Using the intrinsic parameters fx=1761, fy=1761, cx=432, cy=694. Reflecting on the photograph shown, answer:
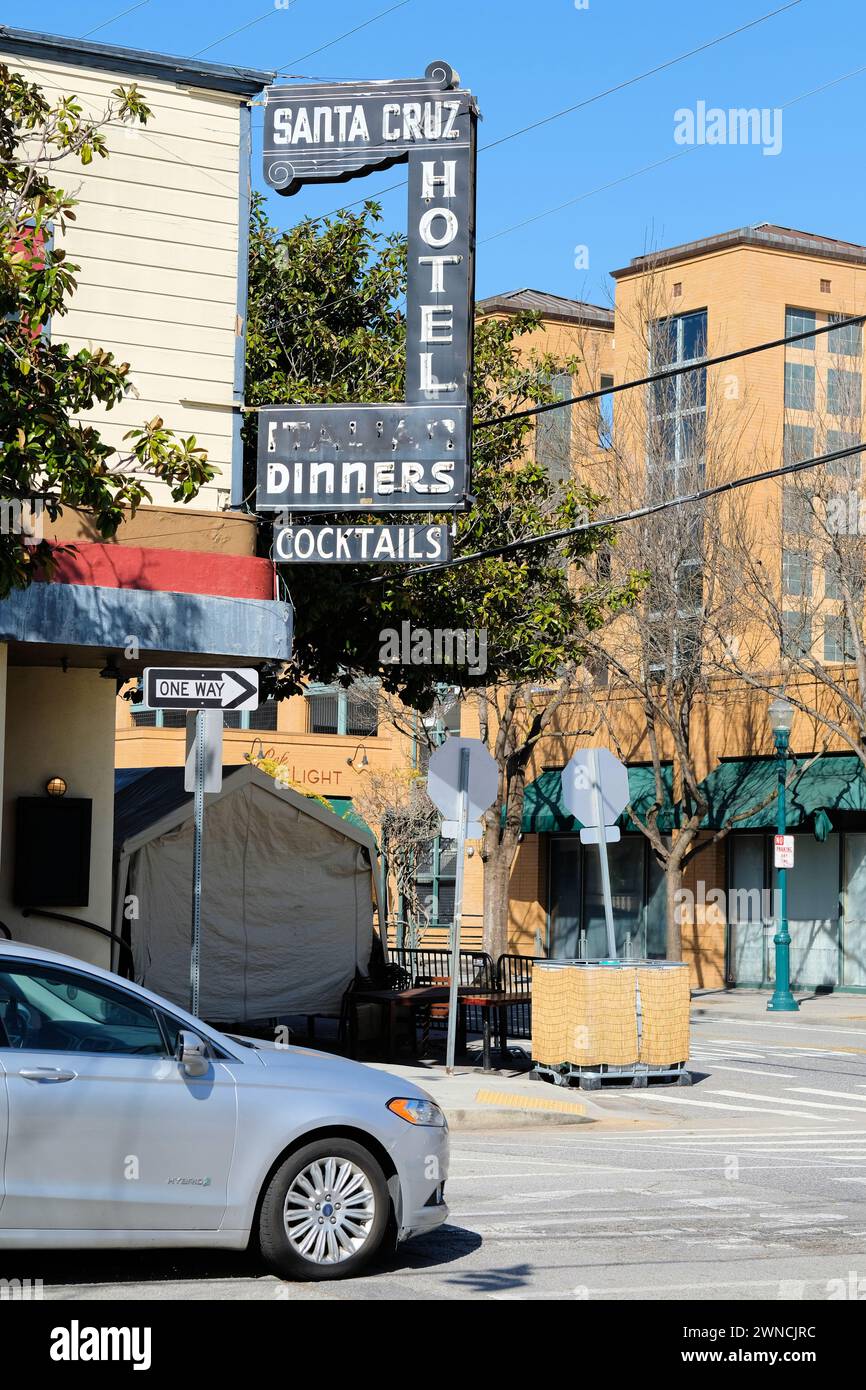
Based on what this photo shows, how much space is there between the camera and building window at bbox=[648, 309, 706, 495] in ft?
112

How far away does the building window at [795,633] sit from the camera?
103ft

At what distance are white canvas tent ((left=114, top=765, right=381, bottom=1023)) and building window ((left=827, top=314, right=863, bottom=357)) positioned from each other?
63.0 feet

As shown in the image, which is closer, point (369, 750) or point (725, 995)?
point (725, 995)

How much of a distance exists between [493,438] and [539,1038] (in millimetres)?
7958

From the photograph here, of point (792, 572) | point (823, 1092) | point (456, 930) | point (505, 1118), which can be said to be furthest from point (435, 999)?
point (792, 572)

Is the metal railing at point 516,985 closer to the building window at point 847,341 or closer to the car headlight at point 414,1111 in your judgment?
the car headlight at point 414,1111

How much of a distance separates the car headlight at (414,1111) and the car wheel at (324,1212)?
0.84 ft

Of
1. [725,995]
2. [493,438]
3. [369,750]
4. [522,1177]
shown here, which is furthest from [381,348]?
[369,750]

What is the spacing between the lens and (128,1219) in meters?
7.45

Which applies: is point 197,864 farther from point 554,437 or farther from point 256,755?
point 256,755

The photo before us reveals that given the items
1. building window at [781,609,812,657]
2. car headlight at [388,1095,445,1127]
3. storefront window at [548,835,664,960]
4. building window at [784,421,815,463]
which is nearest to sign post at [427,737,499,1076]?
car headlight at [388,1095,445,1127]

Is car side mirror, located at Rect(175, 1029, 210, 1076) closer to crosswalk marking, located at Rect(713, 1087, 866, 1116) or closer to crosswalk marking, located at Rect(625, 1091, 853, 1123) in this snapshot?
crosswalk marking, located at Rect(625, 1091, 853, 1123)

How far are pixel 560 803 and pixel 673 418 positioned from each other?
9442 millimetres
